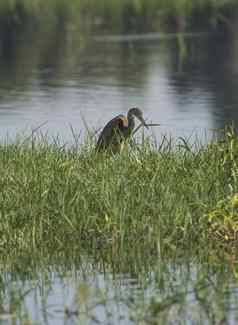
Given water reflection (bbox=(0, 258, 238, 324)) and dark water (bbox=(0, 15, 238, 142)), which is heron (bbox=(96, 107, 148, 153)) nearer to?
dark water (bbox=(0, 15, 238, 142))

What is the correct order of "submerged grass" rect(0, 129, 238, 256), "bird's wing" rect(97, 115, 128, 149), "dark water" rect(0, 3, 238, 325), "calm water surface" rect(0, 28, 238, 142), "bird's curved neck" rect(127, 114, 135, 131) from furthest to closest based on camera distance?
1. "calm water surface" rect(0, 28, 238, 142)
2. "bird's curved neck" rect(127, 114, 135, 131)
3. "bird's wing" rect(97, 115, 128, 149)
4. "submerged grass" rect(0, 129, 238, 256)
5. "dark water" rect(0, 3, 238, 325)

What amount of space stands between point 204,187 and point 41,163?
4.31 feet

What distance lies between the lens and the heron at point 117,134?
11281mm

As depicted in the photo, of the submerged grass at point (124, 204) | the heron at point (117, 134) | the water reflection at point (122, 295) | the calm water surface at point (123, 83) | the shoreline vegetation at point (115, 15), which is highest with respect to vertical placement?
the shoreline vegetation at point (115, 15)

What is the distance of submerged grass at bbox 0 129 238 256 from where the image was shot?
27.9 feet

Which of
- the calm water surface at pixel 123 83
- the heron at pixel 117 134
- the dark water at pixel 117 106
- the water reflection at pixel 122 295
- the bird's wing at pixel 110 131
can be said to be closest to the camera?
the water reflection at pixel 122 295

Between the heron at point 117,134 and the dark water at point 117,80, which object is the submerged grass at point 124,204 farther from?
the dark water at point 117,80

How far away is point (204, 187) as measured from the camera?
8.99 metres

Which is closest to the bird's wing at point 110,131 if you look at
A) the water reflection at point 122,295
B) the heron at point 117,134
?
the heron at point 117,134

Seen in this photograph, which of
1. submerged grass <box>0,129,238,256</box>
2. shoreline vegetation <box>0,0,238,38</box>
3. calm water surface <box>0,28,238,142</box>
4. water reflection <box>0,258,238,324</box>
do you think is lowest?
water reflection <box>0,258,238,324</box>

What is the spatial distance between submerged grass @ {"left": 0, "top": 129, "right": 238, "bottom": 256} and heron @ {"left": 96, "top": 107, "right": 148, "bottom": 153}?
1.55 m

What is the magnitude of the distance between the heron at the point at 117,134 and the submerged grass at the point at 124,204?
1.55m

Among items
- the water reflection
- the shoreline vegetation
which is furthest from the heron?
the shoreline vegetation

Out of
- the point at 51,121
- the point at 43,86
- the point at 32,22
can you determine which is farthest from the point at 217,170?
the point at 32,22
